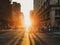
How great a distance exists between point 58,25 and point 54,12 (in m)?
4.85

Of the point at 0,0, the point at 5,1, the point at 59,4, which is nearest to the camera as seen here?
the point at 59,4

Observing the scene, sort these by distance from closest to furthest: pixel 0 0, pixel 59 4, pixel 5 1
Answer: pixel 59 4, pixel 0 0, pixel 5 1

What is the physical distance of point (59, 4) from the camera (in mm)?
79000

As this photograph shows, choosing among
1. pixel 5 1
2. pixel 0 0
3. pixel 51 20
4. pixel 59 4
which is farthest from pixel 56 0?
pixel 5 1

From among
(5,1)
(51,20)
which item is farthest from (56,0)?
(5,1)

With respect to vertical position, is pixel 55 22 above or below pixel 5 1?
below

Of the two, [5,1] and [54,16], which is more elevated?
[5,1]

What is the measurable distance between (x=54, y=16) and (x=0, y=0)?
39136mm

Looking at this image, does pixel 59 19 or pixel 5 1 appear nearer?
pixel 59 19

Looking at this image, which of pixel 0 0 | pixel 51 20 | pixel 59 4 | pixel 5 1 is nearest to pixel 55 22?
pixel 51 20

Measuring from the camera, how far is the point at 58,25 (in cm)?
7919

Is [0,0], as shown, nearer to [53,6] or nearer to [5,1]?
[5,1]

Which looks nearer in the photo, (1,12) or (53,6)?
(53,6)

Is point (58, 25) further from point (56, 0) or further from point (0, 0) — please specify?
point (0, 0)
